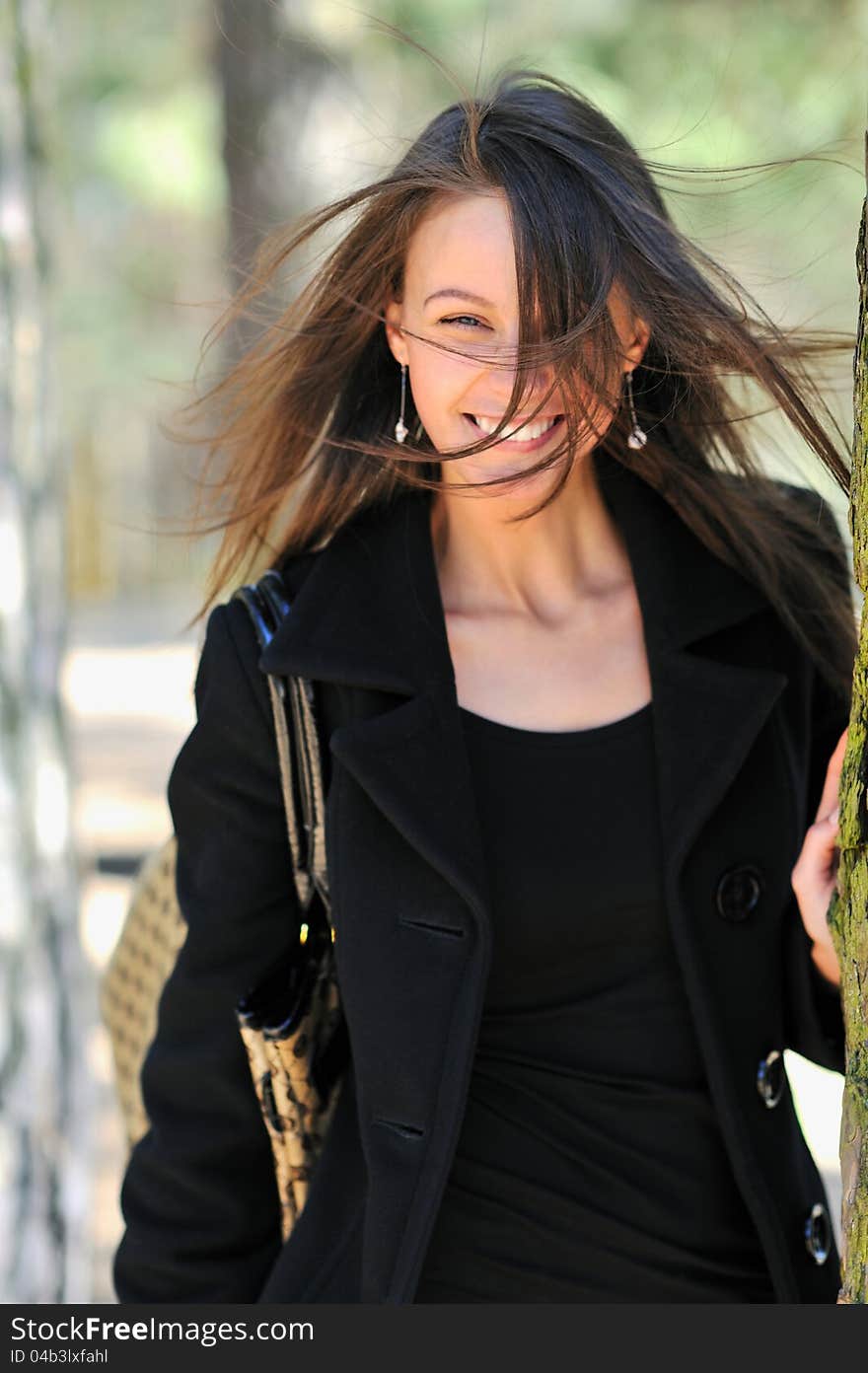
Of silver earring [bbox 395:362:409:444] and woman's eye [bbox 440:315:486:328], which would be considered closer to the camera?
woman's eye [bbox 440:315:486:328]

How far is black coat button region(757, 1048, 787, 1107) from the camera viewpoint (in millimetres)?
1957

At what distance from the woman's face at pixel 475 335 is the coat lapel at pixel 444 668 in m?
0.23

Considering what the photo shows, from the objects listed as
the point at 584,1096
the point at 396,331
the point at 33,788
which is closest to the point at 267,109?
the point at 33,788

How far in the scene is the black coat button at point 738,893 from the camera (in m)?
1.96

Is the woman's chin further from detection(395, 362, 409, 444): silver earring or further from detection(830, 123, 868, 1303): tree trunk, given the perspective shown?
detection(830, 123, 868, 1303): tree trunk

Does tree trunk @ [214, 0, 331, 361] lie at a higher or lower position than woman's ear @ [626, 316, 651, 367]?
higher

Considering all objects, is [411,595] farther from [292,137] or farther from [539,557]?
[292,137]

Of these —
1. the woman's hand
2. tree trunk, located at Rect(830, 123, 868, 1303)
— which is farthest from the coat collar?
tree trunk, located at Rect(830, 123, 868, 1303)

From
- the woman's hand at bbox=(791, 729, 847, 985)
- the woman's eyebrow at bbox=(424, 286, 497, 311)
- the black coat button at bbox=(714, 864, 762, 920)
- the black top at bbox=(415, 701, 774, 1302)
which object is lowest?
the black top at bbox=(415, 701, 774, 1302)

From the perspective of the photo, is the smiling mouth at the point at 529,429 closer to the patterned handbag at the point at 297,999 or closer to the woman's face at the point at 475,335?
the woman's face at the point at 475,335

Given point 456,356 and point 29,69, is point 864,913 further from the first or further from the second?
point 29,69

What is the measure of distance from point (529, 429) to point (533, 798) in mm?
442

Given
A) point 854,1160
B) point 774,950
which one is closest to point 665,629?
point 774,950

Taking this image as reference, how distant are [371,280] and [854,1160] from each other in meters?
1.21
